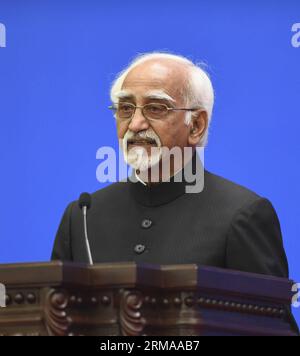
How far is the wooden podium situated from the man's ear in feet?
3.56

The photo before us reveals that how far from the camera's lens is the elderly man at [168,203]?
11.6 ft

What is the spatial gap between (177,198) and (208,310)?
105 centimetres

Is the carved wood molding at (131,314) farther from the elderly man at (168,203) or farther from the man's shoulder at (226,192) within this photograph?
the man's shoulder at (226,192)

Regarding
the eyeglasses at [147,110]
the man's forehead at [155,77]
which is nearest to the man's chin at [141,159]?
the eyeglasses at [147,110]

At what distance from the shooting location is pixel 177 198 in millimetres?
3834

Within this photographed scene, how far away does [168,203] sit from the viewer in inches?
150

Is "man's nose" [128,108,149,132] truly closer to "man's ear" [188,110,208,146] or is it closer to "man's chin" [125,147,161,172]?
"man's chin" [125,147,161,172]

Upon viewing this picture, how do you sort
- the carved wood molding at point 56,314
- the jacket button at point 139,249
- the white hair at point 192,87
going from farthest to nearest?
the white hair at point 192,87 < the jacket button at point 139,249 < the carved wood molding at point 56,314

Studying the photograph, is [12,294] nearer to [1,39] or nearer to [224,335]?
[224,335]

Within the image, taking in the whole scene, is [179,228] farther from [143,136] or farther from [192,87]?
[192,87]

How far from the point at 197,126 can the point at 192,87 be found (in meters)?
0.14

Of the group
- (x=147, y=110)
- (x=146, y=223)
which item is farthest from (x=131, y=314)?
(x=147, y=110)

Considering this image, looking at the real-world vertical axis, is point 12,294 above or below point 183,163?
below
